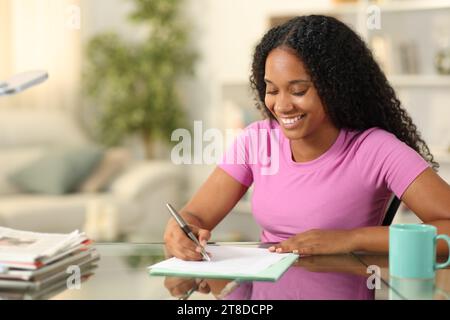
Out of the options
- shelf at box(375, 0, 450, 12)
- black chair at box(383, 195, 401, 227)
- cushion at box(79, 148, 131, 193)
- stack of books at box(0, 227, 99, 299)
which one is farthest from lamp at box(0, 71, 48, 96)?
cushion at box(79, 148, 131, 193)

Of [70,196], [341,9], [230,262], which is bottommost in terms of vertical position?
[70,196]

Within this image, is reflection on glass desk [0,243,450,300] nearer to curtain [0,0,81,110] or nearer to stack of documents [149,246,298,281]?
stack of documents [149,246,298,281]

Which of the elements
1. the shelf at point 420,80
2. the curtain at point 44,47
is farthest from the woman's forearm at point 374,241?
the curtain at point 44,47

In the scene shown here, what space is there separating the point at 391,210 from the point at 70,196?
2.87 meters

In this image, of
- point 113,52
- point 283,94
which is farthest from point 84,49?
point 283,94

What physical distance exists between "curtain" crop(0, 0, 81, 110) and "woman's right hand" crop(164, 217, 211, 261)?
359cm

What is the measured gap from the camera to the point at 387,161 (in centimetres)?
162

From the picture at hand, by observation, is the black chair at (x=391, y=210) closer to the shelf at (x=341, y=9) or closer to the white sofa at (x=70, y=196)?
the white sofa at (x=70, y=196)

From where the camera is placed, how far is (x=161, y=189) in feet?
15.0

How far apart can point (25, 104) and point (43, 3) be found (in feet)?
2.22

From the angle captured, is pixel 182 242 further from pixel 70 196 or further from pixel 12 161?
pixel 12 161

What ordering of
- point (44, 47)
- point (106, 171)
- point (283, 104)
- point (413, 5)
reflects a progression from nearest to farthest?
1. point (283, 104)
2. point (413, 5)
3. point (106, 171)
4. point (44, 47)


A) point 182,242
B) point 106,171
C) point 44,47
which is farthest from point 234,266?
point 44,47

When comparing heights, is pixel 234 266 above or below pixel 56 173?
above
